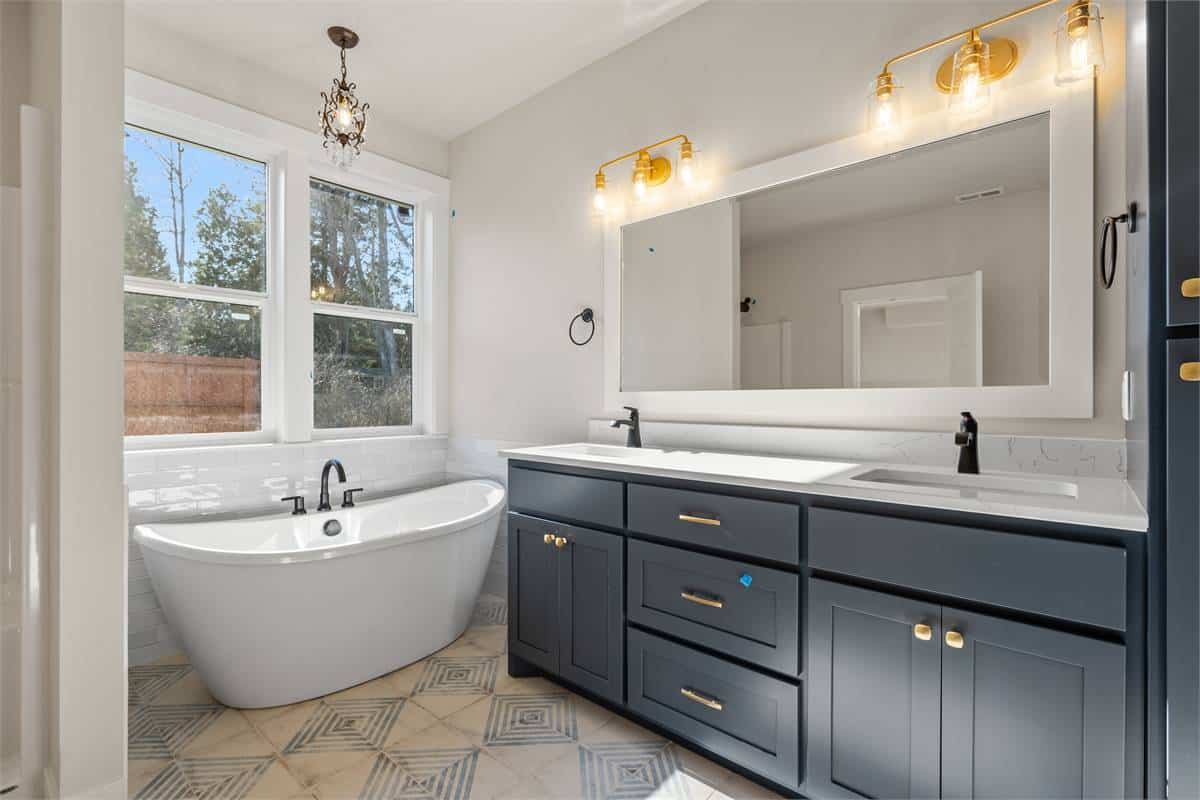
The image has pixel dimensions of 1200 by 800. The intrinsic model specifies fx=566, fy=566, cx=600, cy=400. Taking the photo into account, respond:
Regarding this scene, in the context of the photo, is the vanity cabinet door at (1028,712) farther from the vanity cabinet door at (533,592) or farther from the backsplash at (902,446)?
the vanity cabinet door at (533,592)

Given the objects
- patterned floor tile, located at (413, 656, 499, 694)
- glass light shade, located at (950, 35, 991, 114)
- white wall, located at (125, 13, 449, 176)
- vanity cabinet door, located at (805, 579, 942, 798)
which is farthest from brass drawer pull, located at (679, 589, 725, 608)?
white wall, located at (125, 13, 449, 176)

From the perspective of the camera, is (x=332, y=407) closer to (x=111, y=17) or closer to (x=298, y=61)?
(x=298, y=61)

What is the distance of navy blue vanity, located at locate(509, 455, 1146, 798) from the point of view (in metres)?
1.11

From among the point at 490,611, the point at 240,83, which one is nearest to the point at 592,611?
the point at 490,611

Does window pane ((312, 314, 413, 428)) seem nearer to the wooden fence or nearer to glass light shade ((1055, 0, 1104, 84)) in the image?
the wooden fence

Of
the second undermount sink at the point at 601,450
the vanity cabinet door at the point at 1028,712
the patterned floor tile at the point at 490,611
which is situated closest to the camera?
the vanity cabinet door at the point at 1028,712

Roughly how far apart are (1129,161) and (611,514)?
1636 mm

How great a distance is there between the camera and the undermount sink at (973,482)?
56.3 inches

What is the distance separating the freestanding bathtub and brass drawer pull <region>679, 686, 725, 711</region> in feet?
3.83

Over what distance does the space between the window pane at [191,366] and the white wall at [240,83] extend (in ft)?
3.17

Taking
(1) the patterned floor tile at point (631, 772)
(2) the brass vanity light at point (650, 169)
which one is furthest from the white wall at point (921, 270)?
(1) the patterned floor tile at point (631, 772)

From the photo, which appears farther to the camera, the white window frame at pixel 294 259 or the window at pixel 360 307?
the window at pixel 360 307

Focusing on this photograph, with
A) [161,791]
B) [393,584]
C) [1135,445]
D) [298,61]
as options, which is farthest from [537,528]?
[298,61]

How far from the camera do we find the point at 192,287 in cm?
263
